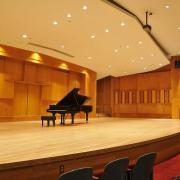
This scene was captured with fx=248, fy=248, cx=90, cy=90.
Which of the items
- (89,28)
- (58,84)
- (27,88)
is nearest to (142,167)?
(89,28)

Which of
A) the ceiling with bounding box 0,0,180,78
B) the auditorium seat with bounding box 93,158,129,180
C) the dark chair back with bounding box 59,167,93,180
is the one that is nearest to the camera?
the dark chair back with bounding box 59,167,93,180

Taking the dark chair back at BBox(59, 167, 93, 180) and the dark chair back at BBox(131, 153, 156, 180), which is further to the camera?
the dark chair back at BBox(131, 153, 156, 180)

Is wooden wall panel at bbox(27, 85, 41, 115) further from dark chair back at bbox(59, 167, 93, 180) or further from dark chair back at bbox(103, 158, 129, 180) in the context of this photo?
dark chair back at bbox(59, 167, 93, 180)

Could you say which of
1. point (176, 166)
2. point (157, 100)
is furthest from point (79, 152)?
point (157, 100)

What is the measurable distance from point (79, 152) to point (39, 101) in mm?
8739

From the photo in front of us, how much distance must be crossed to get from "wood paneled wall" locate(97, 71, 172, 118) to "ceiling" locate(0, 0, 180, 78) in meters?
3.70

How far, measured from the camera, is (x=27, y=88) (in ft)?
35.3

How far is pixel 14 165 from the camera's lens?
225 centimetres

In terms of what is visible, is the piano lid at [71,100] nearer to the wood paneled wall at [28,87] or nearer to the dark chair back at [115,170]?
the wood paneled wall at [28,87]

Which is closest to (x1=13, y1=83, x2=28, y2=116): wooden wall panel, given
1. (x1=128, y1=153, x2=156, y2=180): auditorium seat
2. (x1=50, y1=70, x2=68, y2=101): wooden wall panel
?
(x1=50, y1=70, x2=68, y2=101): wooden wall panel

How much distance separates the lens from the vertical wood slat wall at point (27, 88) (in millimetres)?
9828

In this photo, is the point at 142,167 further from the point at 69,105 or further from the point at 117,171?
the point at 69,105

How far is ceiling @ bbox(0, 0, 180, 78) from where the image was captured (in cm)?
642

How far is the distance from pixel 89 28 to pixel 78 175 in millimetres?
6674
